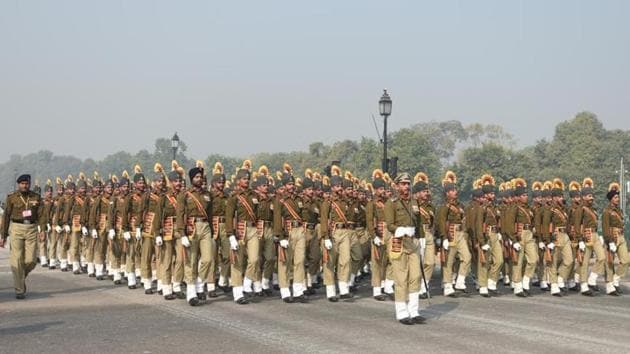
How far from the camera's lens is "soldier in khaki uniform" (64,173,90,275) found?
Answer: 71.7ft

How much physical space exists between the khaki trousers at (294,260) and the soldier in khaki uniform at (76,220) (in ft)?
26.3

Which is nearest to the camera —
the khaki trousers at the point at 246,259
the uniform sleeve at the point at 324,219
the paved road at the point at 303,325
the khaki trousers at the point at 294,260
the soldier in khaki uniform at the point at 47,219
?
the paved road at the point at 303,325

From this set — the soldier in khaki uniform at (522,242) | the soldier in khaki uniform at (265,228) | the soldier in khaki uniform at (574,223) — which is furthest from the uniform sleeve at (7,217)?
the soldier in khaki uniform at (574,223)

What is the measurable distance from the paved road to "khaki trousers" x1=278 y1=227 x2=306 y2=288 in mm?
509

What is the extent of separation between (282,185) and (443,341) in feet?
23.4

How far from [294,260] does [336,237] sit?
114 cm

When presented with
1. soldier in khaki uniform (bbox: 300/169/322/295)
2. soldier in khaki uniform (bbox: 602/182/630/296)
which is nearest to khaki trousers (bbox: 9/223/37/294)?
soldier in khaki uniform (bbox: 300/169/322/295)

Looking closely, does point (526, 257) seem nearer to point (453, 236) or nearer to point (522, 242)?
point (522, 242)

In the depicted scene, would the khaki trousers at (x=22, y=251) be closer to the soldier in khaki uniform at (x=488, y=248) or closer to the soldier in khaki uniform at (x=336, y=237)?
the soldier in khaki uniform at (x=336, y=237)

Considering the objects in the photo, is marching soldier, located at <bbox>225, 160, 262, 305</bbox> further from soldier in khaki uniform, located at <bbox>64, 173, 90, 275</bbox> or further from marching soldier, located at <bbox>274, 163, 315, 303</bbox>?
soldier in khaki uniform, located at <bbox>64, 173, 90, 275</bbox>

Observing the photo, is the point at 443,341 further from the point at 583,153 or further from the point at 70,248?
the point at 583,153

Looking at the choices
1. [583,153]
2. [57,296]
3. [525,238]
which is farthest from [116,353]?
[583,153]

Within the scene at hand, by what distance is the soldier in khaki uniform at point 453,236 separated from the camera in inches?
657

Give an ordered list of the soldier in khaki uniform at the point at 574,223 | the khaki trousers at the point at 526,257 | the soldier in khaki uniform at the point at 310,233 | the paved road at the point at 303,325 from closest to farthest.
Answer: the paved road at the point at 303,325
the soldier in khaki uniform at the point at 310,233
the khaki trousers at the point at 526,257
the soldier in khaki uniform at the point at 574,223
